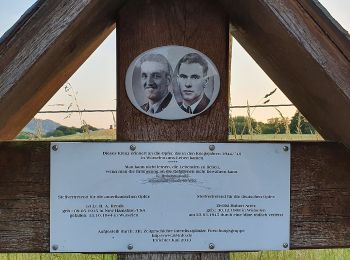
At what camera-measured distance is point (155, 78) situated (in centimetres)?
179

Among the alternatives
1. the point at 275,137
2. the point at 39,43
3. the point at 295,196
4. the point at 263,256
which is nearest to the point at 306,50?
the point at 295,196

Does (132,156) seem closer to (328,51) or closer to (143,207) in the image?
(143,207)

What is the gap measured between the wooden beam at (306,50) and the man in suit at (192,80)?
0.65 ft

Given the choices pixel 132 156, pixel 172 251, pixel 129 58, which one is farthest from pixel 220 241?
pixel 129 58

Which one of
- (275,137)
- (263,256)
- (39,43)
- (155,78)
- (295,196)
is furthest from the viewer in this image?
(275,137)

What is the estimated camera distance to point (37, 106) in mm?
2029

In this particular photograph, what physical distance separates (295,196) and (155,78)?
619mm

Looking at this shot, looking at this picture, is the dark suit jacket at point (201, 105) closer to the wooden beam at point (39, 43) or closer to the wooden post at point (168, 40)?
the wooden post at point (168, 40)

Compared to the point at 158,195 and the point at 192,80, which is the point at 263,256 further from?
the point at 192,80

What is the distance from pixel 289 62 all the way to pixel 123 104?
0.54 meters

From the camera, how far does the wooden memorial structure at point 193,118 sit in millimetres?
1668

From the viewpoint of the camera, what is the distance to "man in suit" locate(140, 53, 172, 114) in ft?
5.85

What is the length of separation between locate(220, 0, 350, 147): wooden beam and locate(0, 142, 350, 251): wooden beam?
0.11 metres

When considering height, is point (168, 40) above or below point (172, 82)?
above
